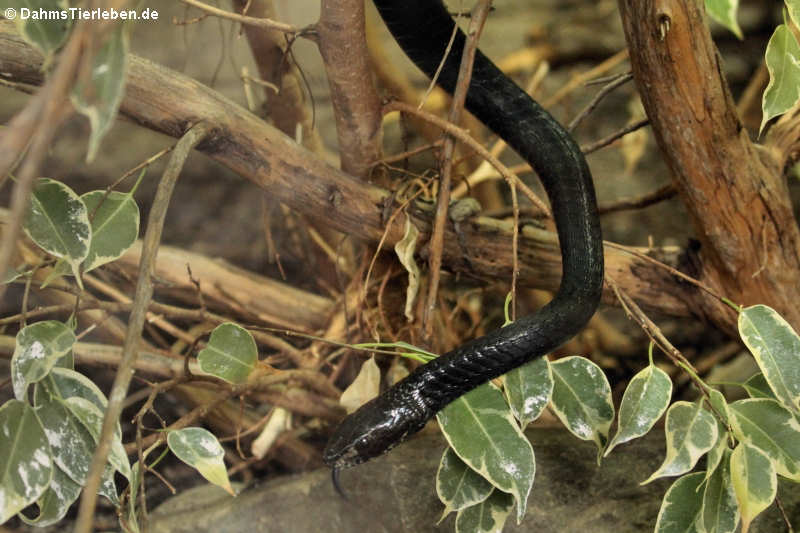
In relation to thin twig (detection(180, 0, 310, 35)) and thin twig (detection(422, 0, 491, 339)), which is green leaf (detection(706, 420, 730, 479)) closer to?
thin twig (detection(422, 0, 491, 339))

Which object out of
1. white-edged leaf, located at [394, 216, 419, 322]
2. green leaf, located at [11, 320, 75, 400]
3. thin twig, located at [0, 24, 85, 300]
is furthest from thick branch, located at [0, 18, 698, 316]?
thin twig, located at [0, 24, 85, 300]

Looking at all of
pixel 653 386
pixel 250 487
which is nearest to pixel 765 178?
pixel 653 386

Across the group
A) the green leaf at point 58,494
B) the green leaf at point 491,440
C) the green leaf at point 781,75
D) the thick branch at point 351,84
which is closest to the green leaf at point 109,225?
the green leaf at point 58,494

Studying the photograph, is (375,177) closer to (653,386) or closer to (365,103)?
(365,103)

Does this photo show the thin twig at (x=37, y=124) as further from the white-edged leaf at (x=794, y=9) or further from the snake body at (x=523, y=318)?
the white-edged leaf at (x=794, y=9)

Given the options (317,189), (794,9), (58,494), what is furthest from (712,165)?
(58,494)

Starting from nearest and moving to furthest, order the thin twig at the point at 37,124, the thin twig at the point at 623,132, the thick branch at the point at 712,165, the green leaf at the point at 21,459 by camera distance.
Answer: the thin twig at the point at 37,124 → the green leaf at the point at 21,459 → the thick branch at the point at 712,165 → the thin twig at the point at 623,132

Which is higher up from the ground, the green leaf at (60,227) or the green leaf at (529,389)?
the green leaf at (60,227)
